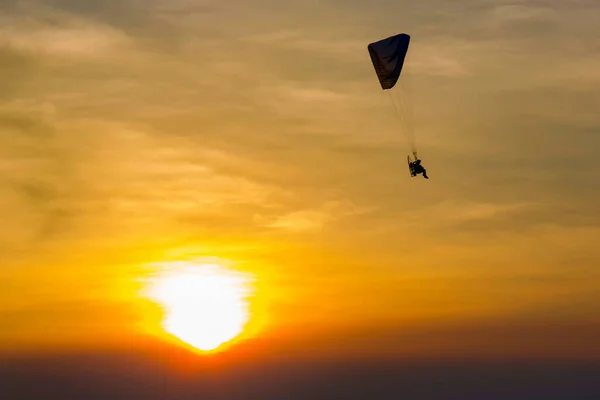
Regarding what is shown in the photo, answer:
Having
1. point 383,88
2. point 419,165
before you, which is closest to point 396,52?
point 383,88

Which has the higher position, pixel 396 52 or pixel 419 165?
pixel 396 52

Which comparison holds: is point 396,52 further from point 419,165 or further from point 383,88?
point 419,165

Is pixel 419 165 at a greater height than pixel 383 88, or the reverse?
pixel 383 88
